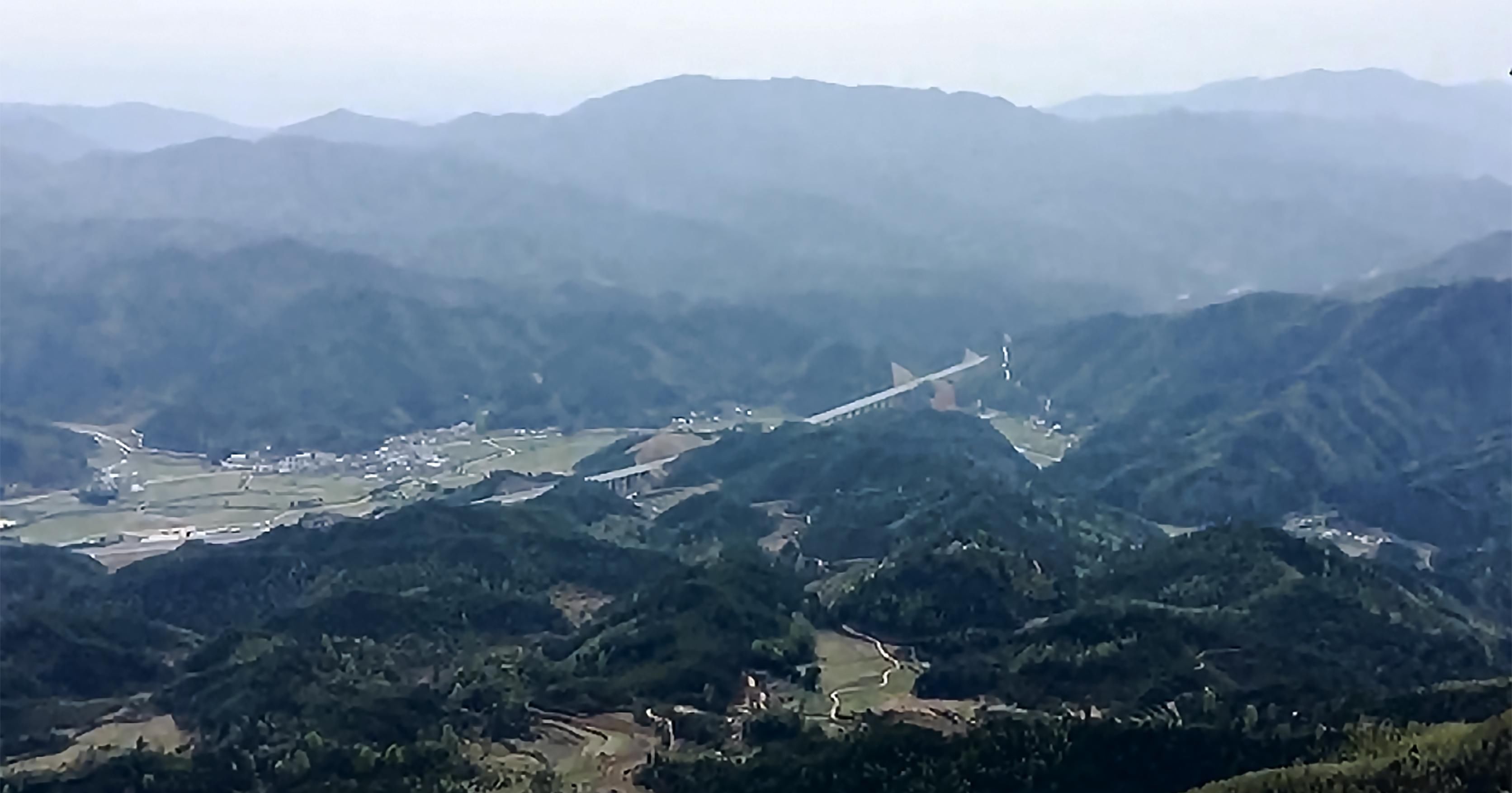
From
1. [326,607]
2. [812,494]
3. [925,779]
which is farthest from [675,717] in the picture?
[812,494]

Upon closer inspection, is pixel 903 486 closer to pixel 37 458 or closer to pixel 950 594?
pixel 950 594

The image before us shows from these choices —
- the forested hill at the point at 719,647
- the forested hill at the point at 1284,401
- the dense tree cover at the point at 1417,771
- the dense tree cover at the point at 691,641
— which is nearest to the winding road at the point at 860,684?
the forested hill at the point at 719,647

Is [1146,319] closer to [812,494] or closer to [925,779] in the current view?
[812,494]

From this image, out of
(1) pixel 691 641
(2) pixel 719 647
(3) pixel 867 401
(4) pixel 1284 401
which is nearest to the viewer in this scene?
(2) pixel 719 647

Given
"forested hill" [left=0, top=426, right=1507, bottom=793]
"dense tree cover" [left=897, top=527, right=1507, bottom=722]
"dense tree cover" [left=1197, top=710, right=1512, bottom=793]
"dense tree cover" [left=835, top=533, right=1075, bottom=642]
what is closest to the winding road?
"forested hill" [left=0, top=426, right=1507, bottom=793]

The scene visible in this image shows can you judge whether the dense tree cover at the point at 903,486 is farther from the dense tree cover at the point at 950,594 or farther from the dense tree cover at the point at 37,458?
the dense tree cover at the point at 37,458

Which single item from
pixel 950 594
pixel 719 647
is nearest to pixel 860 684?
pixel 719 647
